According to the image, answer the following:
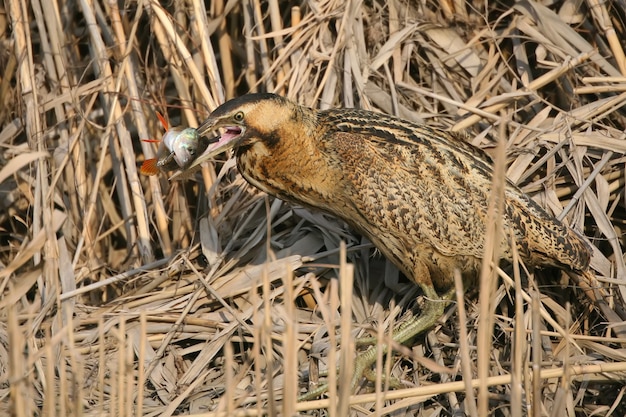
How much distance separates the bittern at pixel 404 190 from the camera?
4.31m

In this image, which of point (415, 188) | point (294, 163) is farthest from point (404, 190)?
point (294, 163)

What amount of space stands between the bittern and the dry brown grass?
0.74ft

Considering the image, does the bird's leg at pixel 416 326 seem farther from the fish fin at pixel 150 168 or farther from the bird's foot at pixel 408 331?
the fish fin at pixel 150 168

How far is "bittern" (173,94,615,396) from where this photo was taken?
14.1 feet

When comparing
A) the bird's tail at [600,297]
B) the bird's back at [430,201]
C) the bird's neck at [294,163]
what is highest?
the bird's neck at [294,163]

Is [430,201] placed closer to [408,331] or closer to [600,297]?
[408,331]

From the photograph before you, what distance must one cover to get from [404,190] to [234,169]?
122 cm

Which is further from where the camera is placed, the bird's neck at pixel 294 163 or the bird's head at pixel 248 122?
the bird's neck at pixel 294 163

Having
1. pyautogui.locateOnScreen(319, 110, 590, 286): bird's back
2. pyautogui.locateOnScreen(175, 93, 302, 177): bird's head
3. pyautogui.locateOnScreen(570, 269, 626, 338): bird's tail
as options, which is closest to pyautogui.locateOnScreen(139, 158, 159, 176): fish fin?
pyautogui.locateOnScreen(175, 93, 302, 177): bird's head

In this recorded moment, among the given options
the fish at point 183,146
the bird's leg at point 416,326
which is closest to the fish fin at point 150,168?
the fish at point 183,146

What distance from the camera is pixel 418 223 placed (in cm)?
433

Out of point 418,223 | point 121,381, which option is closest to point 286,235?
point 418,223

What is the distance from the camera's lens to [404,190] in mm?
4312

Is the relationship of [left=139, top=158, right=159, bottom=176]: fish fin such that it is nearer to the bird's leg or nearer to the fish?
the fish
